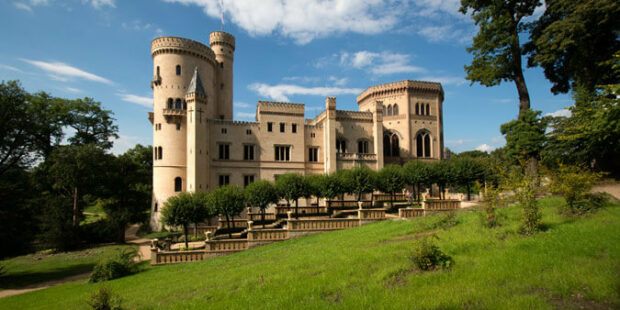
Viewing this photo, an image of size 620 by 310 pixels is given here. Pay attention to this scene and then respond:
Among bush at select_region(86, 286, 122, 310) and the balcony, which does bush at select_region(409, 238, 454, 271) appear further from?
the balcony

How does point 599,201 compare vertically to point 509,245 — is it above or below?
above

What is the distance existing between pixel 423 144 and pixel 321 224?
24588mm

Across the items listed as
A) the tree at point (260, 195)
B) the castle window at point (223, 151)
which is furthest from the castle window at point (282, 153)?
the tree at point (260, 195)

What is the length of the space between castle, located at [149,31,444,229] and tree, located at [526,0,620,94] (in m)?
18.1

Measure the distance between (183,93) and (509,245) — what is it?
108ft

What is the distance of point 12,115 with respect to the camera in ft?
87.9

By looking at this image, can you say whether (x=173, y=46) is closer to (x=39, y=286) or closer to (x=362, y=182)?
(x=362, y=182)

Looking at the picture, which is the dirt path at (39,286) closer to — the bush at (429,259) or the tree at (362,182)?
the tree at (362,182)

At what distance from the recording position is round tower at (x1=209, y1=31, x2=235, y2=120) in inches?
1571

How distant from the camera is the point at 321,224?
21234 millimetres

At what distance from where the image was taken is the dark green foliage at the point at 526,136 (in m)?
20.1

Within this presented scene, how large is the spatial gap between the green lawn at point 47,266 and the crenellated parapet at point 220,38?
2617 cm

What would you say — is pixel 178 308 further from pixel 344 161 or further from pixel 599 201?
pixel 344 161

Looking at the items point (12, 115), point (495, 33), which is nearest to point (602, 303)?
point (495, 33)
